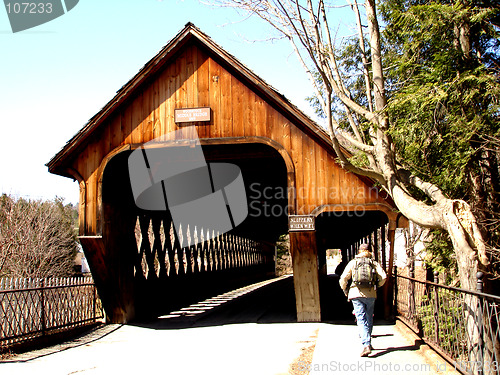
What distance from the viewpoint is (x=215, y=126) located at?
→ 34.7 feet

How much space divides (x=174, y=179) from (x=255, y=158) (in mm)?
2812

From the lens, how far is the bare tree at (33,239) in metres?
27.1

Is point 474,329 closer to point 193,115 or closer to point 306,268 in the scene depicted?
point 306,268

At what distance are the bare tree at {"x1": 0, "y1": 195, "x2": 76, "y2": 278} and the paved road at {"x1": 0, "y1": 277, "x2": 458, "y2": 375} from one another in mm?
17385

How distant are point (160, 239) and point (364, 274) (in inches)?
387

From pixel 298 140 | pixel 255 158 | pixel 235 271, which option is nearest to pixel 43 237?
pixel 235 271

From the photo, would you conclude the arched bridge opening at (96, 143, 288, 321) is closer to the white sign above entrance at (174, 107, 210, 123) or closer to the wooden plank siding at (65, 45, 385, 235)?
the wooden plank siding at (65, 45, 385, 235)

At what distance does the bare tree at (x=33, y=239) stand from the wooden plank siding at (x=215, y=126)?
53.6ft

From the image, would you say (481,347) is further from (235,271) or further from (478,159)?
(235,271)

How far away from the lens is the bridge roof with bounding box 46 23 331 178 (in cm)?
1015

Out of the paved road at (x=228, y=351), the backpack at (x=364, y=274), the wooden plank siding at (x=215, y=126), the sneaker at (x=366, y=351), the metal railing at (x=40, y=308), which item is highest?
the wooden plank siding at (x=215, y=126)

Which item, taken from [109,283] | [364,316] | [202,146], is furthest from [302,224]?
[109,283]

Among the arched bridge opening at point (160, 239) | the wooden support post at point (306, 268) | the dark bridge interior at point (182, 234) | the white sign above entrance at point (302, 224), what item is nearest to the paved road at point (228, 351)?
the wooden support post at point (306, 268)

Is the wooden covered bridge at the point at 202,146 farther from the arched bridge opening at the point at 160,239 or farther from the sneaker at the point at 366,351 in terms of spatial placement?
the sneaker at the point at 366,351
